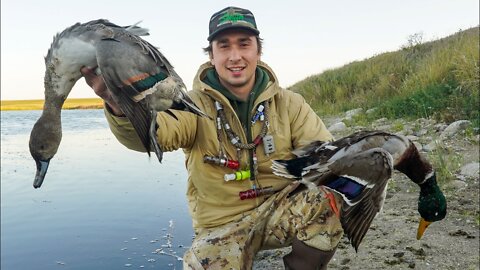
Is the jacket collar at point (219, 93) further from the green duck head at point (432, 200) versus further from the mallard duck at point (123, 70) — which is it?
the green duck head at point (432, 200)

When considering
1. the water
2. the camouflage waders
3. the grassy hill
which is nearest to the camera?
the camouflage waders

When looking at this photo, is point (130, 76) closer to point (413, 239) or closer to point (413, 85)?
point (413, 239)

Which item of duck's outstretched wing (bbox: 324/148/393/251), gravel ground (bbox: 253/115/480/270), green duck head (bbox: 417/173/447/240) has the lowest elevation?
gravel ground (bbox: 253/115/480/270)

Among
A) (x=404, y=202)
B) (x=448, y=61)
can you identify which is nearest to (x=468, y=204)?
(x=404, y=202)

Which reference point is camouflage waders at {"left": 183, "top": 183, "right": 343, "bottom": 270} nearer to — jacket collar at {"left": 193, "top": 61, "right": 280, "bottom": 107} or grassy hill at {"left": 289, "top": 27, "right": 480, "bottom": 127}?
jacket collar at {"left": 193, "top": 61, "right": 280, "bottom": 107}

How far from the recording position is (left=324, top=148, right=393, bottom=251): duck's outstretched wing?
2.92 meters

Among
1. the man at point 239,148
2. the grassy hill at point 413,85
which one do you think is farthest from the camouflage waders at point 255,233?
the grassy hill at point 413,85

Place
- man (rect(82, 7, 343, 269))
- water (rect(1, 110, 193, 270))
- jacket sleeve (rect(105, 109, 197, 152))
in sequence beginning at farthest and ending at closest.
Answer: water (rect(1, 110, 193, 270))
man (rect(82, 7, 343, 269))
jacket sleeve (rect(105, 109, 197, 152))

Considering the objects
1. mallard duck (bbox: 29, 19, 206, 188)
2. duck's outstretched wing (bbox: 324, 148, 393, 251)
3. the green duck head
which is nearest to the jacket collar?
mallard duck (bbox: 29, 19, 206, 188)

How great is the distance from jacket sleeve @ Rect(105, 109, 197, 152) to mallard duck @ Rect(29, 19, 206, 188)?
0.24 m

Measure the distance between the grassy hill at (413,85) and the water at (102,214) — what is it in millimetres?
5011

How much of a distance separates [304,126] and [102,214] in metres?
4.57

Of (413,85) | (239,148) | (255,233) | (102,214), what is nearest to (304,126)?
(239,148)

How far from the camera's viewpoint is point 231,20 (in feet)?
11.6
